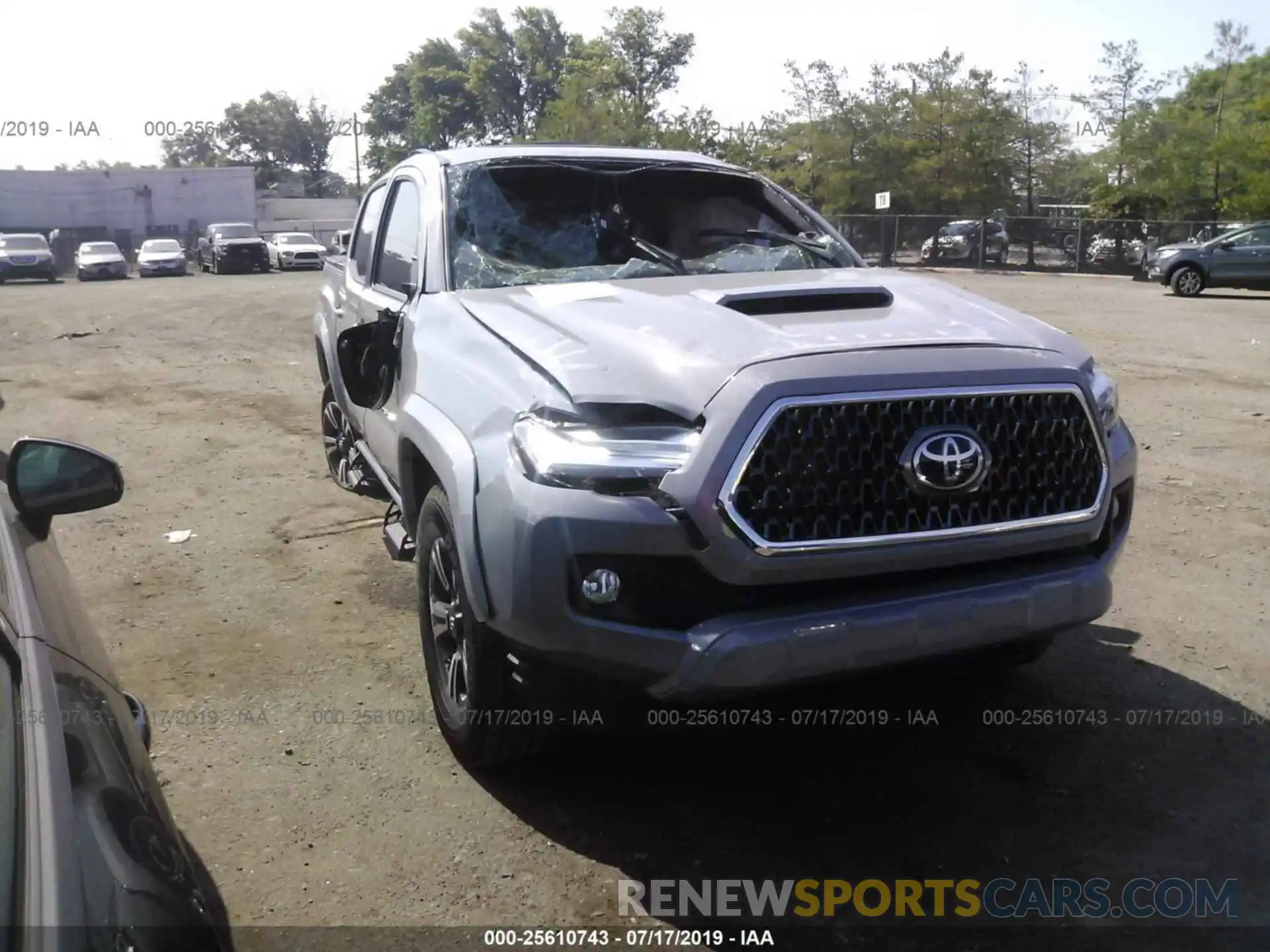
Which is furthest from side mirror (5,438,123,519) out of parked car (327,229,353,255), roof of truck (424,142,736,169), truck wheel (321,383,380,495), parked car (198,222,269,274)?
parked car (198,222,269,274)

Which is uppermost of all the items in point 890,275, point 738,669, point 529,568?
point 890,275

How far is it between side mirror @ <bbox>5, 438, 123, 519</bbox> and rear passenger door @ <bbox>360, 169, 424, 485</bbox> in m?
1.57

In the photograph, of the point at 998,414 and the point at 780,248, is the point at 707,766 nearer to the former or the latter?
the point at 998,414

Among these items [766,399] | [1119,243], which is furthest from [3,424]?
[1119,243]

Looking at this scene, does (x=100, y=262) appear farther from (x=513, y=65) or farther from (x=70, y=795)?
(x=513, y=65)

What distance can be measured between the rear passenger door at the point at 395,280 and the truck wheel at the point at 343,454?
630 millimetres

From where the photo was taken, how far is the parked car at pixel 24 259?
3591cm

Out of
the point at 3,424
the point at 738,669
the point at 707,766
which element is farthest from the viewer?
the point at 3,424

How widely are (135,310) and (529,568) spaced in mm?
20900

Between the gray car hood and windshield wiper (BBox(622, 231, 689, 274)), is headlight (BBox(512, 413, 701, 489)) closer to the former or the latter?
the gray car hood

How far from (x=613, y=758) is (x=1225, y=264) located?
881 inches

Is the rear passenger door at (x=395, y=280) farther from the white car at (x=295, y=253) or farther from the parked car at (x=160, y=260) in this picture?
the parked car at (x=160, y=260)

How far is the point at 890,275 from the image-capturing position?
4.21 m

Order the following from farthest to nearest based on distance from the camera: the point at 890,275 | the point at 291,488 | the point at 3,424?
the point at 3,424
the point at 291,488
the point at 890,275
